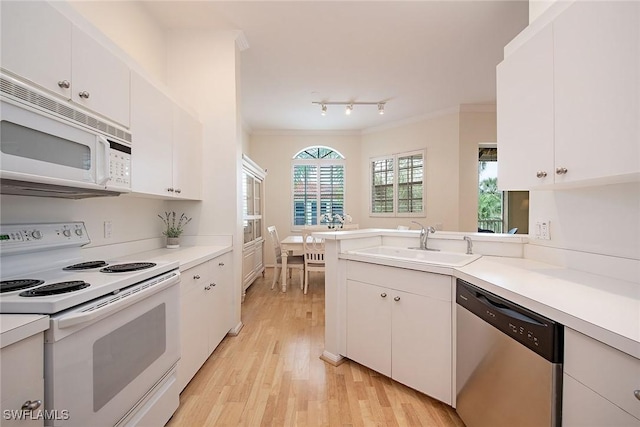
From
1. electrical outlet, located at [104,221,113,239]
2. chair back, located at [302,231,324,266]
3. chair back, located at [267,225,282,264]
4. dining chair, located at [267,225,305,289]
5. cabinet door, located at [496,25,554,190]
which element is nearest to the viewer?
cabinet door, located at [496,25,554,190]

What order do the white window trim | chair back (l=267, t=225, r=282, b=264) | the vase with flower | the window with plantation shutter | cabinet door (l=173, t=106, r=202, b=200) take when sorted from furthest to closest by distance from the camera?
the white window trim, the window with plantation shutter, chair back (l=267, t=225, r=282, b=264), the vase with flower, cabinet door (l=173, t=106, r=202, b=200)

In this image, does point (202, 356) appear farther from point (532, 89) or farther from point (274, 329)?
point (532, 89)

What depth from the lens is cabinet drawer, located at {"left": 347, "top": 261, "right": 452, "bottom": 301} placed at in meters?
1.59

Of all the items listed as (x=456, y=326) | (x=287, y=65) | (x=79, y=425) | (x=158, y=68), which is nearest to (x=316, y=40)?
(x=287, y=65)

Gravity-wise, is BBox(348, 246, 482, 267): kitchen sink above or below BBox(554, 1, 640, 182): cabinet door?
below

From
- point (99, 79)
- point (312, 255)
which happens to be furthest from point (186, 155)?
point (312, 255)

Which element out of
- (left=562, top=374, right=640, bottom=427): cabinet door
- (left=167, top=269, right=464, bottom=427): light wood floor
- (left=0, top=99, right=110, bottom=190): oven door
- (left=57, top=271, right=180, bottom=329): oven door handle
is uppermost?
(left=0, top=99, right=110, bottom=190): oven door

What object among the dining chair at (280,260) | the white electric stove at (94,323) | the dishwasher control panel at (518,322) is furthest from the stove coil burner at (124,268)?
the dining chair at (280,260)

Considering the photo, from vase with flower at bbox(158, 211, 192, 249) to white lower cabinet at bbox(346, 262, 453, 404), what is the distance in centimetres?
158

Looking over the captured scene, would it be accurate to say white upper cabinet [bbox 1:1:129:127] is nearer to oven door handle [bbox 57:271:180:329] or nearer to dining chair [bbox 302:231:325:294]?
oven door handle [bbox 57:271:180:329]

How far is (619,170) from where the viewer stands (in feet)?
3.27

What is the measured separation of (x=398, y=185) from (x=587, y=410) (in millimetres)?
4985

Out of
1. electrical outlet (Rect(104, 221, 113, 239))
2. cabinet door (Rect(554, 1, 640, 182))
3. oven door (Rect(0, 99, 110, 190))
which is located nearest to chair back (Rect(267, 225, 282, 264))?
electrical outlet (Rect(104, 221, 113, 239))

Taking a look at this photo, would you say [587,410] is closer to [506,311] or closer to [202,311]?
[506,311]
